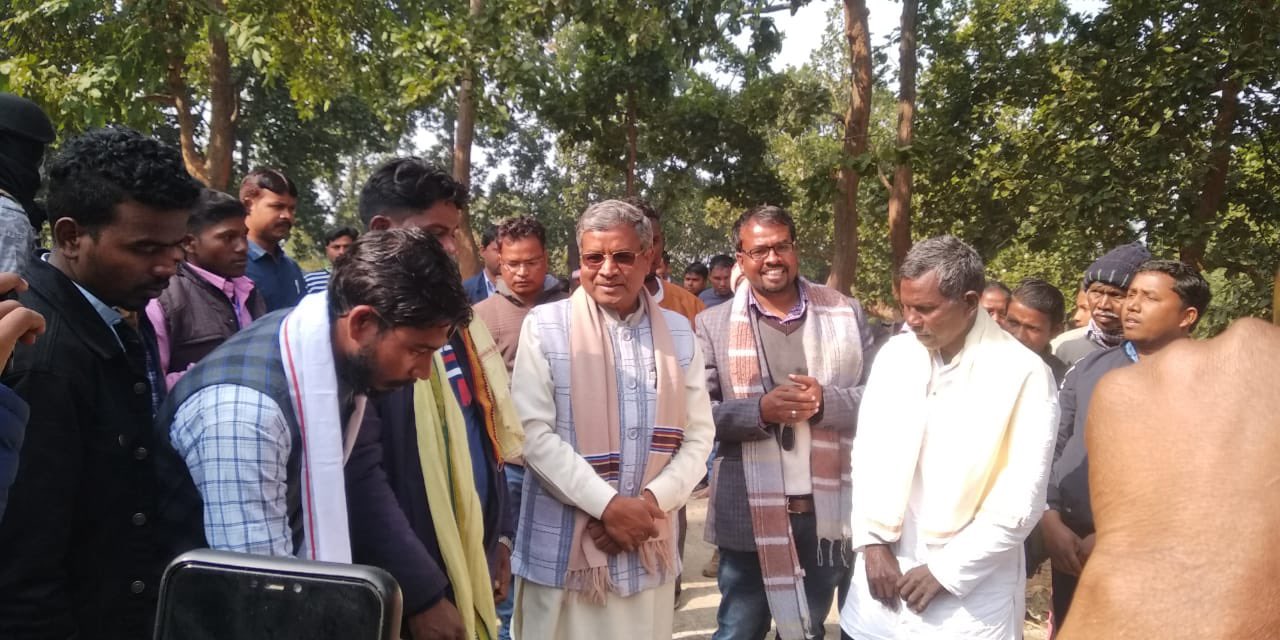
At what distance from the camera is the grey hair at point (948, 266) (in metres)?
2.73

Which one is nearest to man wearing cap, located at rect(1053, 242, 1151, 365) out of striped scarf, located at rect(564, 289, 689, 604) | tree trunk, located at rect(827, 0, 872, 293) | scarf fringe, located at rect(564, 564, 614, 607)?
striped scarf, located at rect(564, 289, 689, 604)

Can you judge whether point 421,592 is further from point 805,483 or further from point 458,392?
point 805,483

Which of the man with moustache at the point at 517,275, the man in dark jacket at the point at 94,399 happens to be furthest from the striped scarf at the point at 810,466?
the man in dark jacket at the point at 94,399

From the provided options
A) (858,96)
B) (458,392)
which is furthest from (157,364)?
(858,96)

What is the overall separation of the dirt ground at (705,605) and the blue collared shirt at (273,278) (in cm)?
249

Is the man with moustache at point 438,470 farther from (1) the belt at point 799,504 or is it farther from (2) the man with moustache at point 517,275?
(2) the man with moustache at point 517,275

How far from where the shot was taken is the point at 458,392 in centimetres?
256

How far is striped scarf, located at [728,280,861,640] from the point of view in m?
3.15

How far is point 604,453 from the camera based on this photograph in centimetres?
285

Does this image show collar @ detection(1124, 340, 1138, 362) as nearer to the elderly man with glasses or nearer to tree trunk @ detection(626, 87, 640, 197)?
the elderly man with glasses

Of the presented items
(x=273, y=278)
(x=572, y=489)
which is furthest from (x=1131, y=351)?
(x=273, y=278)

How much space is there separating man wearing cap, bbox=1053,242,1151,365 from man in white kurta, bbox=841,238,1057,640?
1.24 m

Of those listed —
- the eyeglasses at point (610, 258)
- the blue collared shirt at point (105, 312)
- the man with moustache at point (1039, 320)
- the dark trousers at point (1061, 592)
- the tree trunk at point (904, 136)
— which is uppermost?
the tree trunk at point (904, 136)

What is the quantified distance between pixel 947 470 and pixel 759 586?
967 mm
